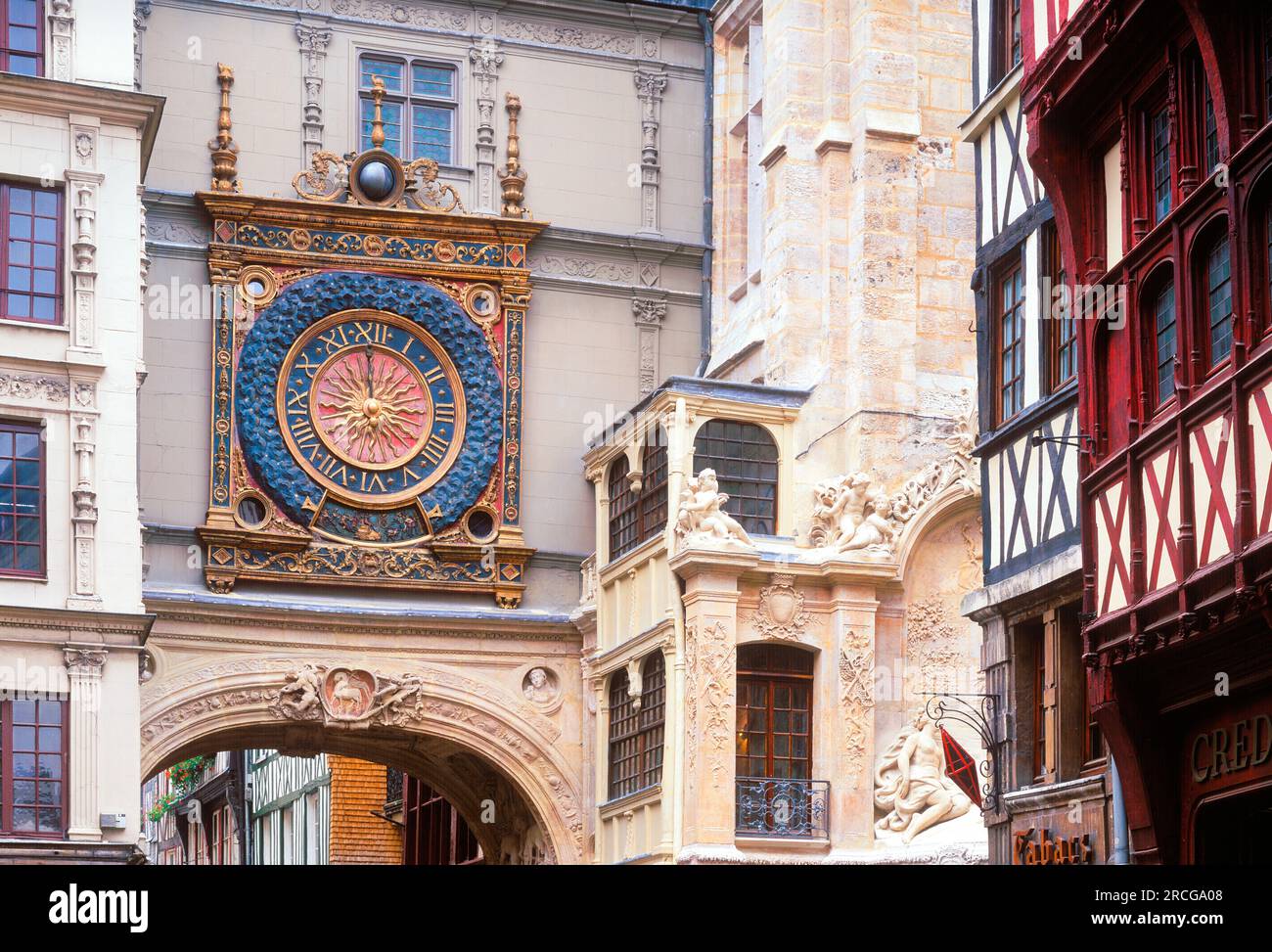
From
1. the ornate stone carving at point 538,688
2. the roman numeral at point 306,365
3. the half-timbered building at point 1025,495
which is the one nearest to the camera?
the half-timbered building at point 1025,495

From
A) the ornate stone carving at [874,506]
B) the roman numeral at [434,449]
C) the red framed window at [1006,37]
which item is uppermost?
the red framed window at [1006,37]

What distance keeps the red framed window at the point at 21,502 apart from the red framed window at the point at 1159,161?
45.6 feet

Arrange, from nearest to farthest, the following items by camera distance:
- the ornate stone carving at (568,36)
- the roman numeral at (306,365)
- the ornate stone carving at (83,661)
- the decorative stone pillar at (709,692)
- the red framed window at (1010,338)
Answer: the red framed window at (1010,338), the ornate stone carving at (83,661), the decorative stone pillar at (709,692), the roman numeral at (306,365), the ornate stone carving at (568,36)

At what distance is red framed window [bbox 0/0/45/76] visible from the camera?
30172 mm

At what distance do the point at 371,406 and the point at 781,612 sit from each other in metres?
6.33

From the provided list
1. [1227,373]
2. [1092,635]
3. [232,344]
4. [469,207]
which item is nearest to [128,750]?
[232,344]

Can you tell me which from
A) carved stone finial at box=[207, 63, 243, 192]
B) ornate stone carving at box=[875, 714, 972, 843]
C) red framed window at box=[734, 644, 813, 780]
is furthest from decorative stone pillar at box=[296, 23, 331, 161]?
ornate stone carving at box=[875, 714, 972, 843]

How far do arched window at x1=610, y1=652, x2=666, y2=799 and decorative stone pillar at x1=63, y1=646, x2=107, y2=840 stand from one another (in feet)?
21.8

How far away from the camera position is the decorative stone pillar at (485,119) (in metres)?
35.4

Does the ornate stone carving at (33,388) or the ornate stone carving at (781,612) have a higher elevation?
the ornate stone carving at (33,388)

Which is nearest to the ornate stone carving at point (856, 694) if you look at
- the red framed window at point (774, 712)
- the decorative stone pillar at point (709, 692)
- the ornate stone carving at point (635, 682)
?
the red framed window at point (774, 712)

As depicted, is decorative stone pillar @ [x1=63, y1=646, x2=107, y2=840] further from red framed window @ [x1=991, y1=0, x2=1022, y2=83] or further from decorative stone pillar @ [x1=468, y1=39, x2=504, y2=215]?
red framed window @ [x1=991, y1=0, x2=1022, y2=83]

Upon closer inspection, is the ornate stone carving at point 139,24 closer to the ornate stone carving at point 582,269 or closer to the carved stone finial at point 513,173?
the carved stone finial at point 513,173

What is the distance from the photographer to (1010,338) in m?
24.3
